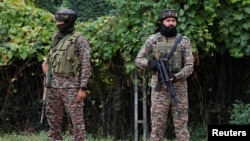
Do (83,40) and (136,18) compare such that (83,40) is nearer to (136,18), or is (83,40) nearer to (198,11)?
(136,18)

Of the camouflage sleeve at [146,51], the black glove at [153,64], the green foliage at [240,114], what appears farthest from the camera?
the green foliage at [240,114]

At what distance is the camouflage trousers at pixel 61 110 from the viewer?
5939 millimetres

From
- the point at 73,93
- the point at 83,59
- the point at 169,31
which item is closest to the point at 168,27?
the point at 169,31

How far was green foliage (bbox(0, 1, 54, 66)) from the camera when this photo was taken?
7.41 metres

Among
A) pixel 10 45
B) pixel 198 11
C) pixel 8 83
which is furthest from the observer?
pixel 8 83

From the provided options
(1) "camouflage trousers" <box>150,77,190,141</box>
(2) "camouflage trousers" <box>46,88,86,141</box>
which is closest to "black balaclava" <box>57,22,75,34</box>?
(2) "camouflage trousers" <box>46,88,86,141</box>

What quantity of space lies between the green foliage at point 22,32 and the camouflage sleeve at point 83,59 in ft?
4.99

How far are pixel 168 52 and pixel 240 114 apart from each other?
193cm

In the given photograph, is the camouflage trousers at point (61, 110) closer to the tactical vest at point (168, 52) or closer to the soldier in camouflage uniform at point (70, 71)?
the soldier in camouflage uniform at point (70, 71)

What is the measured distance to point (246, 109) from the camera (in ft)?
23.6

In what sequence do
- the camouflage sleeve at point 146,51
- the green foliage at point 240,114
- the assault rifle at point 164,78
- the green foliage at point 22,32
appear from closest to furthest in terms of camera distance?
1. the assault rifle at point 164,78
2. the camouflage sleeve at point 146,51
3. the green foliage at point 240,114
4. the green foliage at point 22,32

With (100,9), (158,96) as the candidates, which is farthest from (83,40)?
(100,9)

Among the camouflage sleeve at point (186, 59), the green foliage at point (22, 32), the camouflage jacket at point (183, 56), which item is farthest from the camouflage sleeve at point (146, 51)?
the green foliage at point (22, 32)

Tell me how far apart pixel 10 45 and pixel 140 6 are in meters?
2.01
